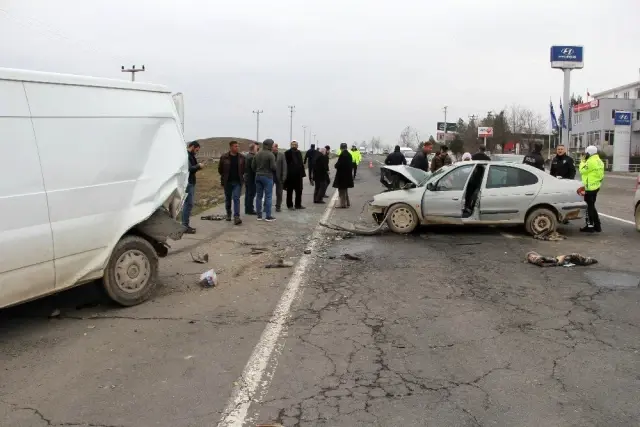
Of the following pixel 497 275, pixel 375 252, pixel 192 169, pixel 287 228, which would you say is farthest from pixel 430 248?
pixel 192 169

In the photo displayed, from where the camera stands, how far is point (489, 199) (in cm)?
1065

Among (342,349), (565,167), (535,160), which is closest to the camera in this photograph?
(342,349)

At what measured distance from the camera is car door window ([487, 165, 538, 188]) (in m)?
10.7

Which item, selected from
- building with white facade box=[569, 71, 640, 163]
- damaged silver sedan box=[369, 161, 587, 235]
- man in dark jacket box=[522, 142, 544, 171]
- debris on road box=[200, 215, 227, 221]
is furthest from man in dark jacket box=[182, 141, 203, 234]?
building with white facade box=[569, 71, 640, 163]

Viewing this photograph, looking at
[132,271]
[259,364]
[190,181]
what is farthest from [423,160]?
[259,364]

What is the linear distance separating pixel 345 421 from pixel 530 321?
2.82 metres

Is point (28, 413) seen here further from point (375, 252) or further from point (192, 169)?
point (192, 169)

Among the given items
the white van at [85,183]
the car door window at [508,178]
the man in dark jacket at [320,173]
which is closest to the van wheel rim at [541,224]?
the car door window at [508,178]

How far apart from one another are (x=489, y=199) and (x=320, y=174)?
23.9 feet

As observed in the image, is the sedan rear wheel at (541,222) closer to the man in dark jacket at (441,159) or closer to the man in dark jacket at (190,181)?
the man in dark jacket at (441,159)

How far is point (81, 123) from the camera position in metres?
5.47

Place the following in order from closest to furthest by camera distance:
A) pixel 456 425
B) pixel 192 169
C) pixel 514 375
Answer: pixel 456 425, pixel 514 375, pixel 192 169

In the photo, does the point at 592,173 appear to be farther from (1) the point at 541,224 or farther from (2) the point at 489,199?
(2) the point at 489,199

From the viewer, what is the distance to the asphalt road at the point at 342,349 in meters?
3.79
